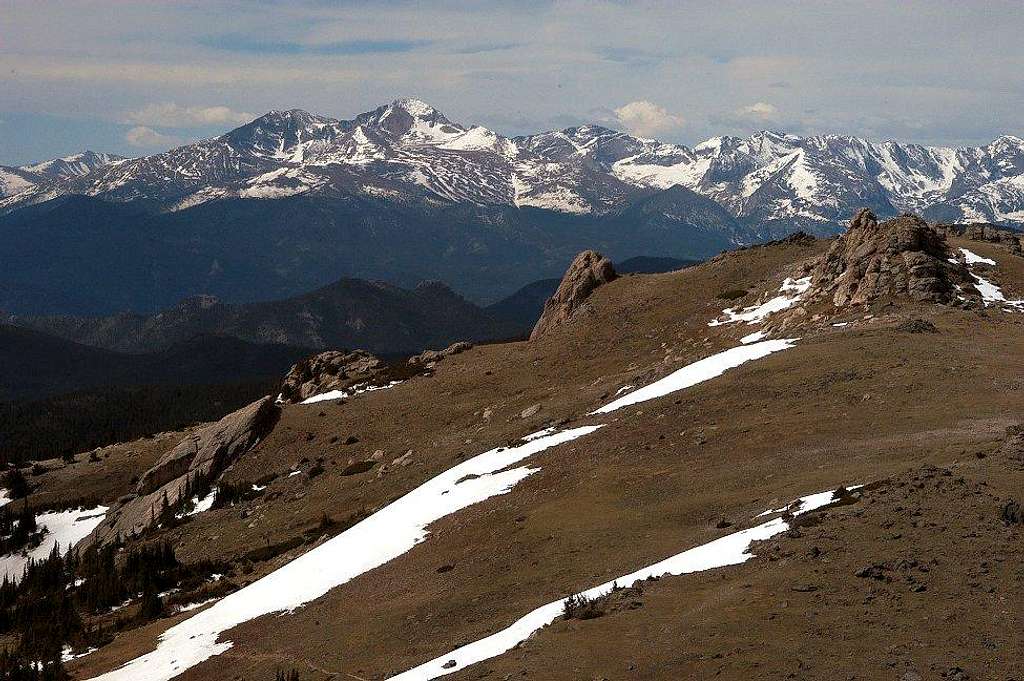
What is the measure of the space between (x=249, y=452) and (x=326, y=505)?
2514 cm

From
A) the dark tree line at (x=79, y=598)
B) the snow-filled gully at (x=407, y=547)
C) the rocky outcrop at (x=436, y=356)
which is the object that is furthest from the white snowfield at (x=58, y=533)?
the snow-filled gully at (x=407, y=547)

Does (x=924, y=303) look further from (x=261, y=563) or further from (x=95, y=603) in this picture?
(x=95, y=603)

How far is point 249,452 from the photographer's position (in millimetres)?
84812

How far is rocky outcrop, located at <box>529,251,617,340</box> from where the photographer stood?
94.2 meters

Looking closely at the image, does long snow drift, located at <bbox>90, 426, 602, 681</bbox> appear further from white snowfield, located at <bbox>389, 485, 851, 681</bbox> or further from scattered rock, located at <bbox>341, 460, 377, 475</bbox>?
scattered rock, located at <bbox>341, 460, 377, 475</bbox>

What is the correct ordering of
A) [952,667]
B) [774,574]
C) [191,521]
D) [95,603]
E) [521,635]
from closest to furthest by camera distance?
[952,667]
[774,574]
[521,635]
[95,603]
[191,521]

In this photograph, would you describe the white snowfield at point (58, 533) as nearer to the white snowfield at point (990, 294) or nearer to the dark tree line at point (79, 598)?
the dark tree line at point (79, 598)

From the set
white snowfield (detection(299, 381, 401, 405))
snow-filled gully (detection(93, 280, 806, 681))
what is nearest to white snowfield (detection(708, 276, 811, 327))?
snow-filled gully (detection(93, 280, 806, 681))

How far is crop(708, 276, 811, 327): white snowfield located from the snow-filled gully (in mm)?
15535

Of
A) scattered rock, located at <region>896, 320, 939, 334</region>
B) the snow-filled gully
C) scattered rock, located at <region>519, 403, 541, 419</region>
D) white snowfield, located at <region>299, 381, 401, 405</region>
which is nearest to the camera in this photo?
the snow-filled gully

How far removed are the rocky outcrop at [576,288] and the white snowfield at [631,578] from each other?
214ft

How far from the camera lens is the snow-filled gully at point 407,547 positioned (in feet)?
87.3

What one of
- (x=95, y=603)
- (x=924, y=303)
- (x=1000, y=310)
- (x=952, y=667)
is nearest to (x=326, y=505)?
(x=95, y=603)

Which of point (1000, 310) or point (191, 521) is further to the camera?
point (191, 521)
